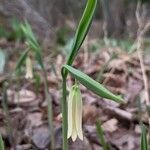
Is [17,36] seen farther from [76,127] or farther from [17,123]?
[76,127]

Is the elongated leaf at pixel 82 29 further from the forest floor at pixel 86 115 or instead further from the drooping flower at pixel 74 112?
the forest floor at pixel 86 115

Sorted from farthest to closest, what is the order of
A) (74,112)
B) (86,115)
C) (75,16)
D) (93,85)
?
(75,16), (86,115), (74,112), (93,85)

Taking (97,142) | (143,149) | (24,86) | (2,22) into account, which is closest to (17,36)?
(2,22)

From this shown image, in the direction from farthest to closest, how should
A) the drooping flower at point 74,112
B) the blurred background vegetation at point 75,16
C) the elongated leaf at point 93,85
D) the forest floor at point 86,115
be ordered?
the blurred background vegetation at point 75,16, the forest floor at point 86,115, the drooping flower at point 74,112, the elongated leaf at point 93,85

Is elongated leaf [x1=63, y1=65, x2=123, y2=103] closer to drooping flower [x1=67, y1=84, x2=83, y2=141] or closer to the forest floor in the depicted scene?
drooping flower [x1=67, y1=84, x2=83, y2=141]

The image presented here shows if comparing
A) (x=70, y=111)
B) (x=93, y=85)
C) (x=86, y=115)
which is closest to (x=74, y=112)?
(x=70, y=111)

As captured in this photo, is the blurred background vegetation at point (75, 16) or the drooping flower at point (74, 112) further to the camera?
the blurred background vegetation at point (75, 16)

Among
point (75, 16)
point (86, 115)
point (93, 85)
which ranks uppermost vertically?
point (93, 85)

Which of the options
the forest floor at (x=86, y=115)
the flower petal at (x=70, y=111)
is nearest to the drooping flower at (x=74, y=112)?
the flower petal at (x=70, y=111)

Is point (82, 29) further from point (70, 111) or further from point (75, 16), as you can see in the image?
point (75, 16)
